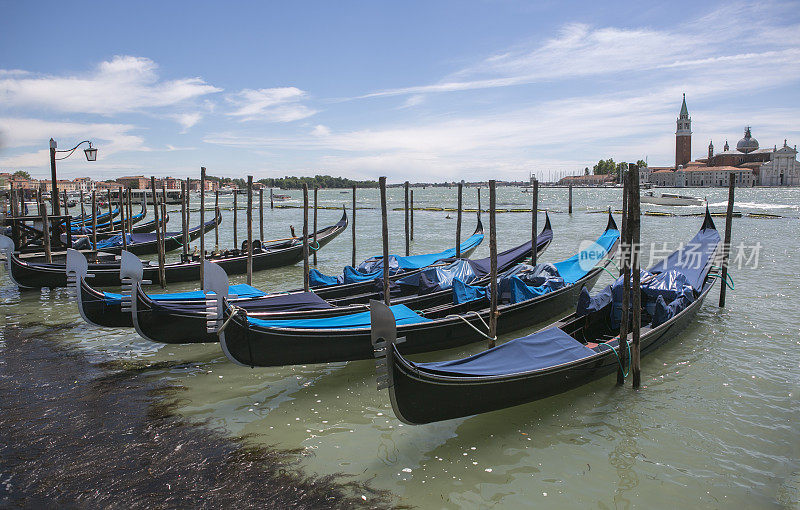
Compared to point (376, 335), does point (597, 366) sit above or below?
below

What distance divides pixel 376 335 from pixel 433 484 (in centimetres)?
111

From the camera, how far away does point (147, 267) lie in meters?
10.9

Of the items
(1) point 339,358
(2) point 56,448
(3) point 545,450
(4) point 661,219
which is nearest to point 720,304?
(3) point 545,450

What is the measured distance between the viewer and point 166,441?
4.16 m

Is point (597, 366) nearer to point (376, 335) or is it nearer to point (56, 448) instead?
point (376, 335)

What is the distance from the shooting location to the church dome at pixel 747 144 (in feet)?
351

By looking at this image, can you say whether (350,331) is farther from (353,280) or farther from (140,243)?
Answer: (140,243)

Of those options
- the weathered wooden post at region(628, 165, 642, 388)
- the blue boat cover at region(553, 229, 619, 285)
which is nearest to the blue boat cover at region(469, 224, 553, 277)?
the blue boat cover at region(553, 229, 619, 285)

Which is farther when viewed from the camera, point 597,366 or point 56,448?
point 597,366

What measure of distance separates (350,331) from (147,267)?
7.16 m

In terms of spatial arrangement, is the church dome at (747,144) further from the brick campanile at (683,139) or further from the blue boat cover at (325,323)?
the blue boat cover at (325,323)

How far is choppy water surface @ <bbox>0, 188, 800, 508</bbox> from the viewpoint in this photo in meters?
3.67

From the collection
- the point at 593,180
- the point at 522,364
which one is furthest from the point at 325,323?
the point at 593,180

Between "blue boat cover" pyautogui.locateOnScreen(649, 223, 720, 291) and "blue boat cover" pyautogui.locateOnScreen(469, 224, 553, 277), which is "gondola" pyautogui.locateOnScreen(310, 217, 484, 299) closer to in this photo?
"blue boat cover" pyautogui.locateOnScreen(469, 224, 553, 277)
